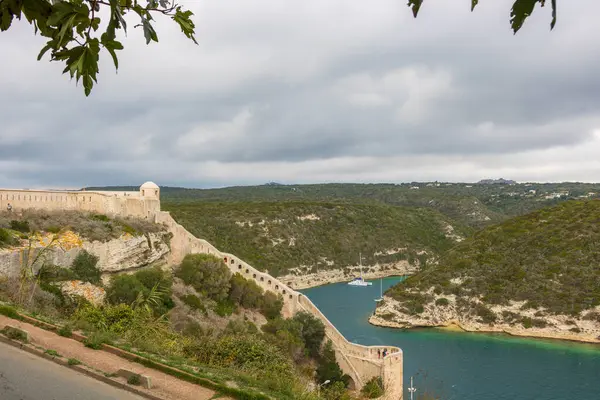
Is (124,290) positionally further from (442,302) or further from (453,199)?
(453,199)

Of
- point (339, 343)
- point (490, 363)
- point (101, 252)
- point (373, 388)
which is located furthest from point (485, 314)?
point (101, 252)

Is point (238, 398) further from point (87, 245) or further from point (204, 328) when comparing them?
point (87, 245)

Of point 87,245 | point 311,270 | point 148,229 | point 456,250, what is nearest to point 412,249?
point 311,270

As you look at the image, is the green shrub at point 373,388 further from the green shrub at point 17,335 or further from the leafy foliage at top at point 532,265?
the leafy foliage at top at point 532,265

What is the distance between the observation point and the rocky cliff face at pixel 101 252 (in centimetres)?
1686

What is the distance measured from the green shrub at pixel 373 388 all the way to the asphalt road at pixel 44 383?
16639mm

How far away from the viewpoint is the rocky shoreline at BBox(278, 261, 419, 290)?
6612 centimetres

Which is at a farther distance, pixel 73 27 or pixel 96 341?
pixel 96 341

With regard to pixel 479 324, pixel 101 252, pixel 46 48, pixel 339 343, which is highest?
pixel 46 48

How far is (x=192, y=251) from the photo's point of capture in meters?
29.8

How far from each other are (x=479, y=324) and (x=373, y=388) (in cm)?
2441

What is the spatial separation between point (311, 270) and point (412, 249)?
19.7 metres

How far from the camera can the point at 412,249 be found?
79.2 m

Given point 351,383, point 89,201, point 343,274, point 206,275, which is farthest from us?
point 343,274
